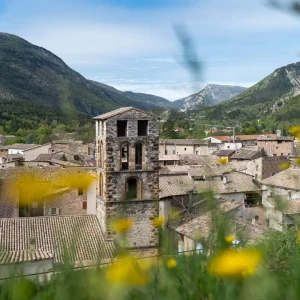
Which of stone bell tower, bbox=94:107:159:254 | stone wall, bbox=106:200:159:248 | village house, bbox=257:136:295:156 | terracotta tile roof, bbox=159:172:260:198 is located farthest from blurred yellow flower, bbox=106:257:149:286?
village house, bbox=257:136:295:156

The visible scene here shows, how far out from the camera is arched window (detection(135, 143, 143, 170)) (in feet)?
65.1

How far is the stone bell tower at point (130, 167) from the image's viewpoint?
18.9 meters

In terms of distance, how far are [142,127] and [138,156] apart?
47.9 inches

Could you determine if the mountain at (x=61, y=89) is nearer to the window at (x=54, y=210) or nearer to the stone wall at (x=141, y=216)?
the stone wall at (x=141, y=216)

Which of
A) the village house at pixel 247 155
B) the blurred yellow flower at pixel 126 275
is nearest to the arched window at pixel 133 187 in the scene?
the blurred yellow flower at pixel 126 275

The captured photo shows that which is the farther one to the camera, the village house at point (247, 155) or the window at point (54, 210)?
the village house at point (247, 155)

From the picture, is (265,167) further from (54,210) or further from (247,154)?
(54,210)

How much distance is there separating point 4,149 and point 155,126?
47.3 meters

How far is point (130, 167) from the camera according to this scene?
64.5 feet

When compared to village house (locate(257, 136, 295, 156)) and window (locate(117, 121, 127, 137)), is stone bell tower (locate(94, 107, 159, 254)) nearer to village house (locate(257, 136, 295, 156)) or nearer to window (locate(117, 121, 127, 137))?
window (locate(117, 121, 127, 137))

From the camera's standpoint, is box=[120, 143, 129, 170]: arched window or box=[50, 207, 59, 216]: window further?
box=[50, 207, 59, 216]: window

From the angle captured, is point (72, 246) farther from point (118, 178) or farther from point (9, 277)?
point (118, 178)

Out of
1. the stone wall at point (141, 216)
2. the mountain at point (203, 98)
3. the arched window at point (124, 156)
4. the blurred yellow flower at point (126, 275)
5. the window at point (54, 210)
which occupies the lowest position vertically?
the window at point (54, 210)

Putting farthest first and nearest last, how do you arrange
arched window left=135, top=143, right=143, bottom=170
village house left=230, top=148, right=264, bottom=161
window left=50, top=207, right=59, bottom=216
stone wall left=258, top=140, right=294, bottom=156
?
stone wall left=258, top=140, right=294, bottom=156
village house left=230, top=148, right=264, bottom=161
window left=50, top=207, right=59, bottom=216
arched window left=135, top=143, right=143, bottom=170
